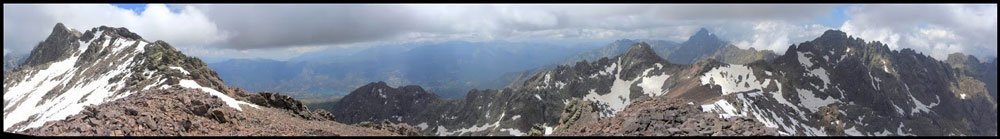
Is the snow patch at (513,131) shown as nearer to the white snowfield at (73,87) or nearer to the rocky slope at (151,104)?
the white snowfield at (73,87)

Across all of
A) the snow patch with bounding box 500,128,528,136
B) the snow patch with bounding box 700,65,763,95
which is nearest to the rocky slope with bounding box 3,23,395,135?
the snow patch with bounding box 500,128,528,136

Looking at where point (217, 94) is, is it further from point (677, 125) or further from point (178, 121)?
point (677, 125)

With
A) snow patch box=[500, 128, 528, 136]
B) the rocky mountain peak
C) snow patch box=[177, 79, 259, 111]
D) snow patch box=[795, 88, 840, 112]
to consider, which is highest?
the rocky mountain peak

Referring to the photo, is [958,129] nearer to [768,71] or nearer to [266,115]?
[768,71]

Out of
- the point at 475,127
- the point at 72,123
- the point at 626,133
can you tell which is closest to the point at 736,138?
the point at 626,133

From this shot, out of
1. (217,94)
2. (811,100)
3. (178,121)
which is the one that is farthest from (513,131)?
(178,121)

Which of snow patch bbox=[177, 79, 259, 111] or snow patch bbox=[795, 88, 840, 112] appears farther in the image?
snow patch bbox=[795, 88, 840, 112]

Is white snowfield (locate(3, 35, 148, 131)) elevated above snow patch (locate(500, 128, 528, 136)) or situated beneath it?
elevated above

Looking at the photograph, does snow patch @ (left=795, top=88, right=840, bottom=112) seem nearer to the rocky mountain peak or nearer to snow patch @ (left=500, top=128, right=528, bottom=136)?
snow patch @ (left=500, top=128, right=528, bottom=136)

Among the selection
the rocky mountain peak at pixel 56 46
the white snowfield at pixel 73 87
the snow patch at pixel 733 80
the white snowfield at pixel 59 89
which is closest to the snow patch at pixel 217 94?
the white snowfield at pixel 73 87
